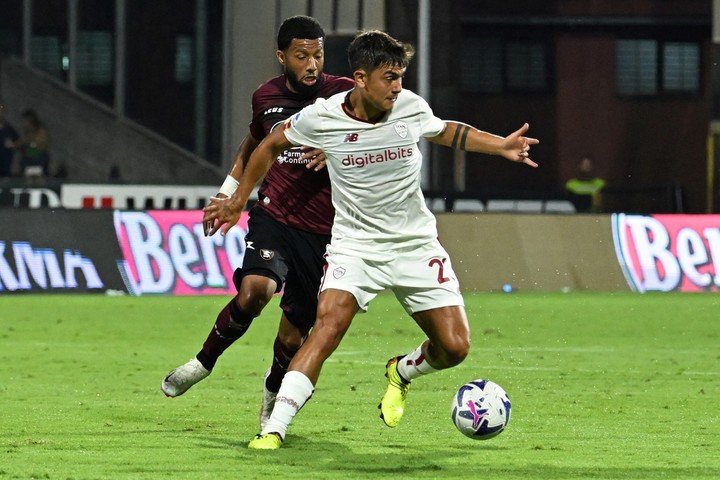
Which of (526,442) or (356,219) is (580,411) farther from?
(356,219)

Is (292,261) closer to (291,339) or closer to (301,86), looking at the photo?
(291,339)

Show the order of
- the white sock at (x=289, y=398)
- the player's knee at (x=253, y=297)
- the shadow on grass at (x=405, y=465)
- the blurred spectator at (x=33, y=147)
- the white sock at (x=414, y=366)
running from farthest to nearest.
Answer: the blurred spectator at (x=33, y=147), the player's knee at (x=253, y=297), the white sock at (x=414, y=366), the white sock at (x=289, y=398), the shadow on grass at (x=405, y=465)

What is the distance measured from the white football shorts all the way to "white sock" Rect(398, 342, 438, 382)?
362 millimetres

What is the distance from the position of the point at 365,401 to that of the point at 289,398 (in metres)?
2.54

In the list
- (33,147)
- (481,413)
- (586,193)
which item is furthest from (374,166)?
(33,147)

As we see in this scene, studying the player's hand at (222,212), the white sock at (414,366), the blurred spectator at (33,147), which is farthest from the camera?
the blurred spectator at (33,147)

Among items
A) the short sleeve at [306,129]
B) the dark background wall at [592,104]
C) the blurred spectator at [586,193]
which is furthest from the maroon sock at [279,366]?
the dark background wall at [592,104]

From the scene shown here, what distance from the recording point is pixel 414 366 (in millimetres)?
8641

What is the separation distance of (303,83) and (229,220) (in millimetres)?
998

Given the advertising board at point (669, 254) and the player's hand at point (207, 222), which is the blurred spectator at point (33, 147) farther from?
the player's hand at point (207, 222)

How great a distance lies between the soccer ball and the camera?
819cm

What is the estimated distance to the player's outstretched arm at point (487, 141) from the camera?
26.8 feet

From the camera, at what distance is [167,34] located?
92.5 ft

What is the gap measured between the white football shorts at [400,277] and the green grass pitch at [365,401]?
75 centimetres
